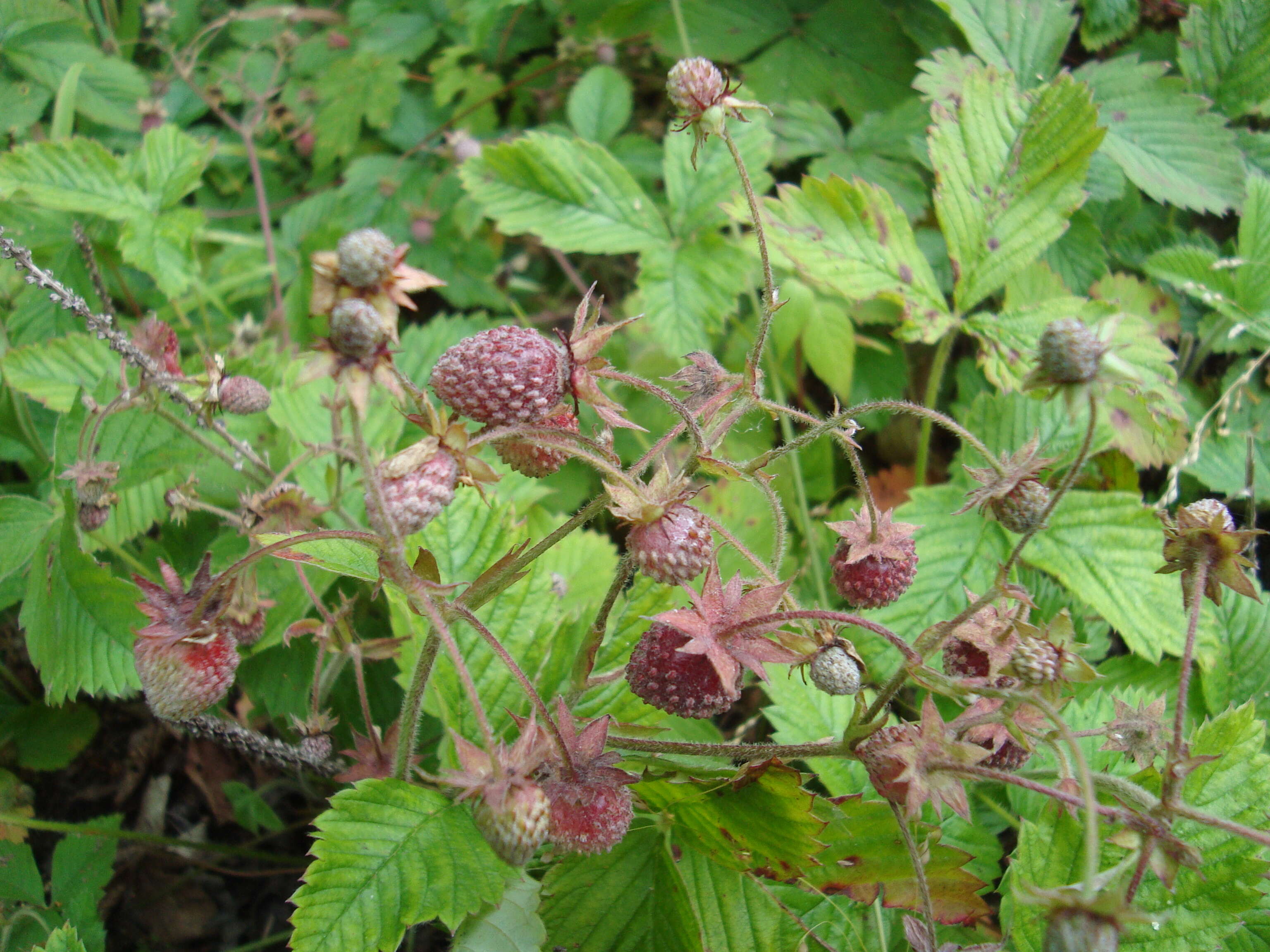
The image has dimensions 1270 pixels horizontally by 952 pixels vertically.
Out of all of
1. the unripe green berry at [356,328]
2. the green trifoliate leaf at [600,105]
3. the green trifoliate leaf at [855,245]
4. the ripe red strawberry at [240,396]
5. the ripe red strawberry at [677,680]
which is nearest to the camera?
the unripe green berry at [356,328]

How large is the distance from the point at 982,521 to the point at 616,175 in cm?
146

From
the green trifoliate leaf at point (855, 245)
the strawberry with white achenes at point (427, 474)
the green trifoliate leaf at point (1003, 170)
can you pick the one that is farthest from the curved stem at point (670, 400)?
the green trifoliate leaf at point (1003, 170)

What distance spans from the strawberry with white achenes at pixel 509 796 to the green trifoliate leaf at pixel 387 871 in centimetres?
28

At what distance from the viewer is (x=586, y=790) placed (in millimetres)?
1158

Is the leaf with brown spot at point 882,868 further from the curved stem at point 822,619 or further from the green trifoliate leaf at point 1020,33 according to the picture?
the green trifoliate leaf at point 1020,33

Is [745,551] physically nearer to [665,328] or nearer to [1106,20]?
[665,328]

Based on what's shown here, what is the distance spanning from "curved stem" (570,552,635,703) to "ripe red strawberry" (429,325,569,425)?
28 cm

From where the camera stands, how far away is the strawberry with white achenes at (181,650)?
1.25 meters

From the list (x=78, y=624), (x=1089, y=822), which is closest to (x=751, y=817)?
(x=1089, y=822)

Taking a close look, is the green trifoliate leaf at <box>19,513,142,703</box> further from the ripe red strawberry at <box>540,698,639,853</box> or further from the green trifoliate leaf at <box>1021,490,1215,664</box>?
the green trifoliate leaf at <box>1021,490,1215,664</box>

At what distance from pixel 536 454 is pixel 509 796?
18.6 inches

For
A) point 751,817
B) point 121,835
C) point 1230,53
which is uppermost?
point 1230,53

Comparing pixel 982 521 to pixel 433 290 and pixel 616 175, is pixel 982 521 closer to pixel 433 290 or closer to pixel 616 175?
pixel 616 175

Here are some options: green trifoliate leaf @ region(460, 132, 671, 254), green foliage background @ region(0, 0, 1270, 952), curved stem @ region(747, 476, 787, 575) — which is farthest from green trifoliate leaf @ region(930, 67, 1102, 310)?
curved stem @ region(747, 476, 787, 575)
